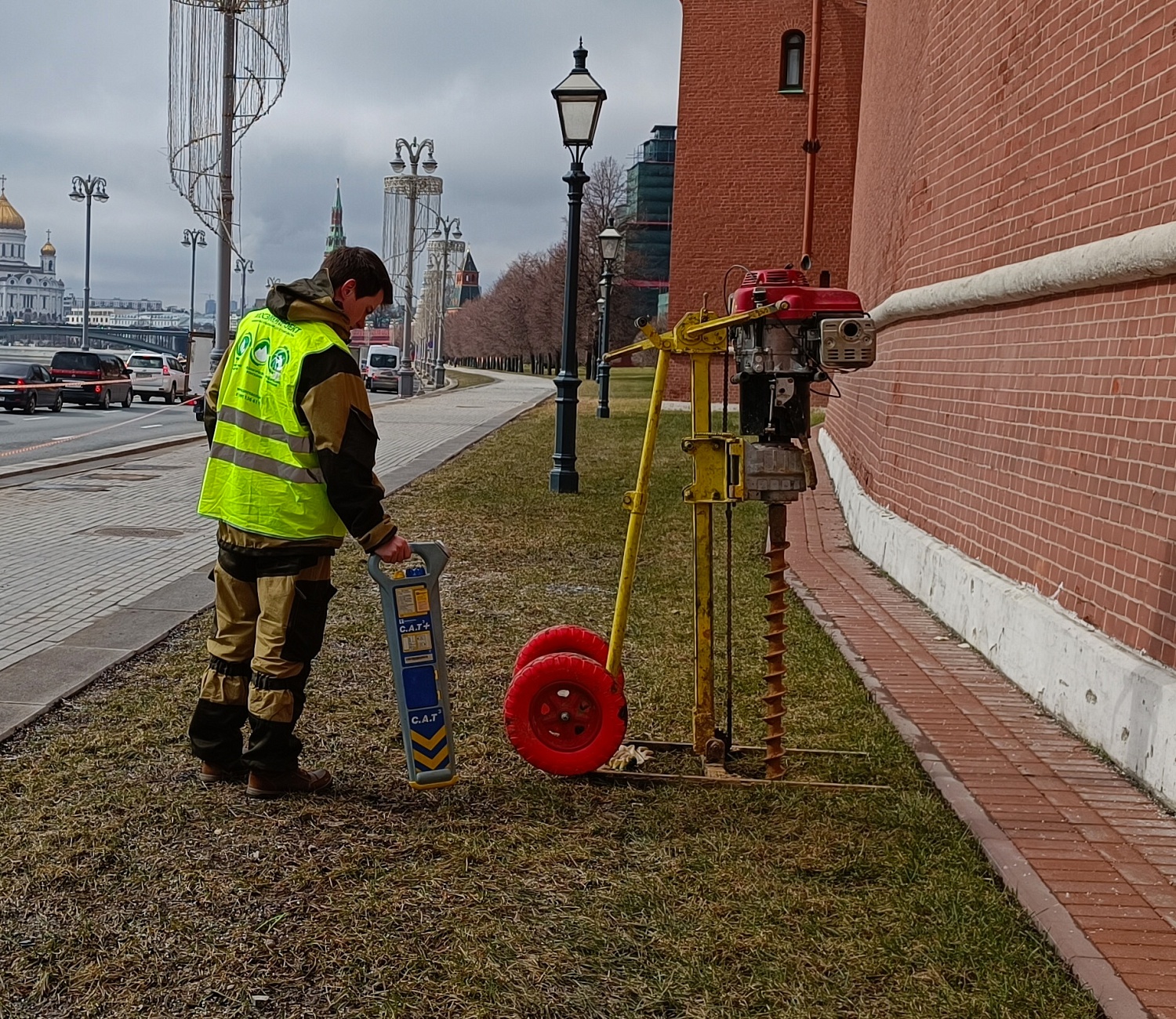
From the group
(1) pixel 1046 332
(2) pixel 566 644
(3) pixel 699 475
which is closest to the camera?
(3) pixel 699 475

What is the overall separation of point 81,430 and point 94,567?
19.3m

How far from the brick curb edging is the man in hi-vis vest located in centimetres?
208

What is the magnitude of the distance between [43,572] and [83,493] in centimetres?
546

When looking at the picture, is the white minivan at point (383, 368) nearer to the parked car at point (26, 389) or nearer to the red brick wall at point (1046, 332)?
the parked car at point (26, 389)

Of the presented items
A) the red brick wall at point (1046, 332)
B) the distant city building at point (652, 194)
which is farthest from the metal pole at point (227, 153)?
the distant city building at point (652, 194)

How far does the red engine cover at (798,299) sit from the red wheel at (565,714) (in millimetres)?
1382

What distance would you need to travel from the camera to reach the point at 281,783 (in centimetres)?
446

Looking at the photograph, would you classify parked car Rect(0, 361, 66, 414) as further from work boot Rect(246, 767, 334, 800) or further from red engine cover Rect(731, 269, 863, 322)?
red engine cover Rect(731, 269, 863, 322)

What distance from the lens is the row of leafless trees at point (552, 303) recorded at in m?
68.8

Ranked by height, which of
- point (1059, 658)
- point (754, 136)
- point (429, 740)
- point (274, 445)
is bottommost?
point (429, 740)

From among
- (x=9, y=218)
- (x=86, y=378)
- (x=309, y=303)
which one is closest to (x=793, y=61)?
(x=86, y=378)

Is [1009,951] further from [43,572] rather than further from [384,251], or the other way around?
[384,251]

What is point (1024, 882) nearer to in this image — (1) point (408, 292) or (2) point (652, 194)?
(1) point (408, 292)

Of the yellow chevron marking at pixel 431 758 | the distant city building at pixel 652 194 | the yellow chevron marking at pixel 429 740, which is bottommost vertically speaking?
the yellow chevron marking at pixel 431 758
